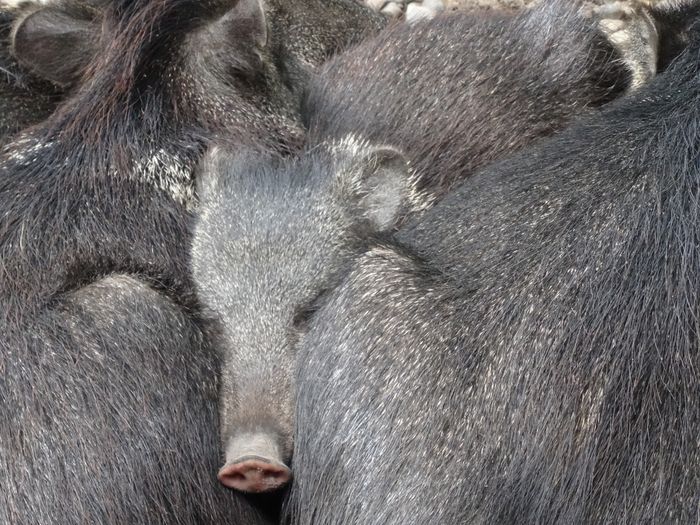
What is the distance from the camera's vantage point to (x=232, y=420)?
8.31 ft

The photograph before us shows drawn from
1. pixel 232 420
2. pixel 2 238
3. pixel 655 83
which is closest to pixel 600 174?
pixel 655 83

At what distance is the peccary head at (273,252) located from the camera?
98.7 inches

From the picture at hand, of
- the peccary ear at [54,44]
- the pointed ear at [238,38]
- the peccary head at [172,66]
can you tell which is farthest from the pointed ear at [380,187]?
the peccary ear at [54,44]

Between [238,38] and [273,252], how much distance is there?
67 cm

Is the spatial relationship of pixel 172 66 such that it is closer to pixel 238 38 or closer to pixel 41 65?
pixel 238 38

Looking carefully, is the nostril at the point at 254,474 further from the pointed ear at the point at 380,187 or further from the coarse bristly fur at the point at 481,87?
the coarse bristly fur at the point at 481,87

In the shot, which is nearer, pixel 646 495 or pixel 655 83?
pixel 646 495

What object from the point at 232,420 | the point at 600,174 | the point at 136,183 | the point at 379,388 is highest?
the point at 600,174

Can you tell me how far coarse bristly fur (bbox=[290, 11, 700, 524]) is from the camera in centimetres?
208

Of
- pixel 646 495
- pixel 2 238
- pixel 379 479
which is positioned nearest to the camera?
pixel 646 495

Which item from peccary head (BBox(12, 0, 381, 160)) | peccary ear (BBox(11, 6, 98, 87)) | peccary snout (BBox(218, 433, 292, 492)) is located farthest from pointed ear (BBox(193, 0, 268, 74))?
peccary snout (BBox(218, 433, 292, 492))

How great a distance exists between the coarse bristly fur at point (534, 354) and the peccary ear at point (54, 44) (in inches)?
44.8

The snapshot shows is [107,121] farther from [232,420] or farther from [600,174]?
[600,174]

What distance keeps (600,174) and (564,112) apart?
66cm
